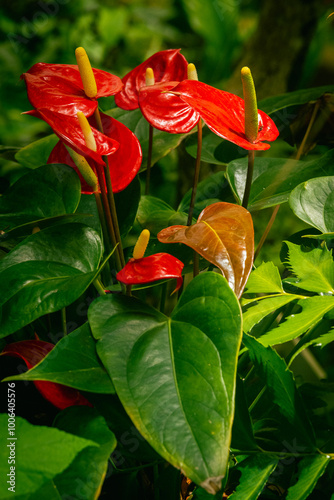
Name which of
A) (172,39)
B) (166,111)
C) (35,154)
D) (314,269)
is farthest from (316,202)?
(172,39)

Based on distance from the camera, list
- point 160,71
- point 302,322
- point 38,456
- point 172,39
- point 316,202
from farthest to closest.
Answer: point 172,39, point 160,71, point 316,202, point 302,322, point 38,456

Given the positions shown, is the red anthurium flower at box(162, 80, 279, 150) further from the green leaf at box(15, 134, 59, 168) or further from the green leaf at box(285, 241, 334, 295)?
the green leaf at box(15, 134, 59, 168)

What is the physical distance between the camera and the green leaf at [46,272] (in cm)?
42

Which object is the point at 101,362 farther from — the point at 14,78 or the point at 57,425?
the point at 14,78

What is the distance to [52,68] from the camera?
561mm

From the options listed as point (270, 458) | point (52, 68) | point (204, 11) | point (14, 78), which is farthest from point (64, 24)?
point (270, 458)

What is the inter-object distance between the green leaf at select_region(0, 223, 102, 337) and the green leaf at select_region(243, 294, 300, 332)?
0.16 meters

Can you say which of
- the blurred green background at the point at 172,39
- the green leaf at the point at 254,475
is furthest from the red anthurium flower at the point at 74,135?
the blurred green background at the point at 172,39

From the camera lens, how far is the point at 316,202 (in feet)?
1.74

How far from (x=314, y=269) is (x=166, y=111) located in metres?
0.24

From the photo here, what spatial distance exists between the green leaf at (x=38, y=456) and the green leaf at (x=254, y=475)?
161 millimetres

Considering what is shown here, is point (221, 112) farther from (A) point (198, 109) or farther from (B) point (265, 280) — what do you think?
(B) point (265, 280)

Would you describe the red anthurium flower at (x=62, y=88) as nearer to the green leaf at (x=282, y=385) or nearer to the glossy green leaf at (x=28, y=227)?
the glossy green leaf at (x=28, y=227)

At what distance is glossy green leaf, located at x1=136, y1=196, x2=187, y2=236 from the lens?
0.63m
